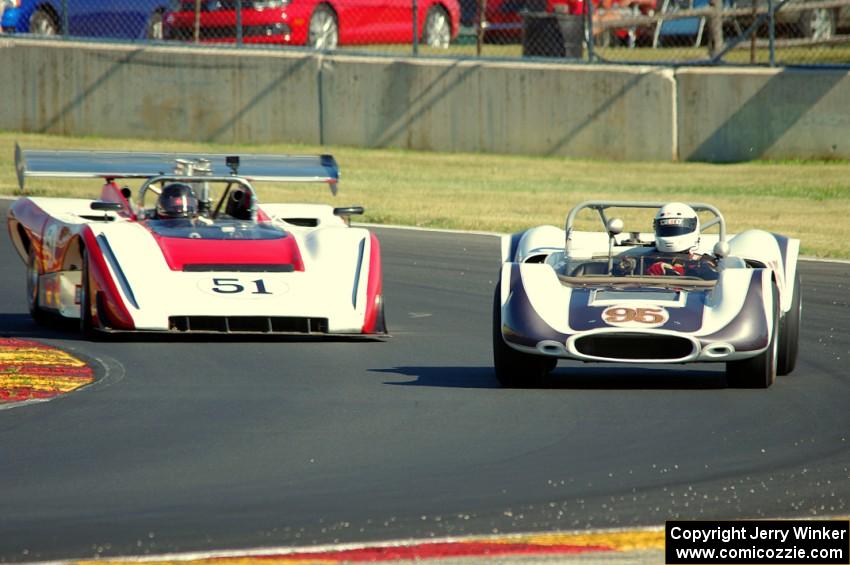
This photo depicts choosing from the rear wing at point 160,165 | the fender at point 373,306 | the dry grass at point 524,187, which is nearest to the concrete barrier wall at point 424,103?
the dry grass at point 524,187

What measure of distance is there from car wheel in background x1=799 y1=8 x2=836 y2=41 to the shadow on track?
12.9 m

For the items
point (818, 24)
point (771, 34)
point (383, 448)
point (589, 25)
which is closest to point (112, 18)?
point (589, 25)

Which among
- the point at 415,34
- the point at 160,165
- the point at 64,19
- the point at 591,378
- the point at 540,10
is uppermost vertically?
the point at 540,10

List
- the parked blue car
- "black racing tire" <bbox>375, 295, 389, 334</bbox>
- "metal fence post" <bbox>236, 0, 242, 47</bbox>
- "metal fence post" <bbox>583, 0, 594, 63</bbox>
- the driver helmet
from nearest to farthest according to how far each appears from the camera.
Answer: "black racing tire" <bbox>375, 295, 389, 334</bbox> → the driver helmet → "metal fence post" <bbox>583, 0, 594, 63</bbox> → "metal fence post" <bbox>236, 0, 242, 47</bbox> → the parked blue car

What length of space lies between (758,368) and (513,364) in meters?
1.34

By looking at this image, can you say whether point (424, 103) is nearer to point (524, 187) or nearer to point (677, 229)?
point (524, 187)

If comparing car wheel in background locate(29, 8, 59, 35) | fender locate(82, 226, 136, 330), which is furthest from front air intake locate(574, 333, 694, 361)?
car wheel in background locate(29, 8, 59, 35)

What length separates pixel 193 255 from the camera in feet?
38.0

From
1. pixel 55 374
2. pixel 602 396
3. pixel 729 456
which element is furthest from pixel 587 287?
pixel 55 374

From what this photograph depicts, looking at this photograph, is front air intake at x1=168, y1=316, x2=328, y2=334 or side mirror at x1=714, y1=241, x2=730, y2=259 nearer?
side mirror at x1=714, y1=241, x2=730, y2=259

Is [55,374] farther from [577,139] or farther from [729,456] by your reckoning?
[577,139]

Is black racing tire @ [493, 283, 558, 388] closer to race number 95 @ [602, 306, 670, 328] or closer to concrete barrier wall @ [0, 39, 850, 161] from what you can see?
race number 95 @ [602, 306, 670, 328]

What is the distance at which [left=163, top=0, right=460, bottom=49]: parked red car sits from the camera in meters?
24.9

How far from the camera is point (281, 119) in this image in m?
24.0
